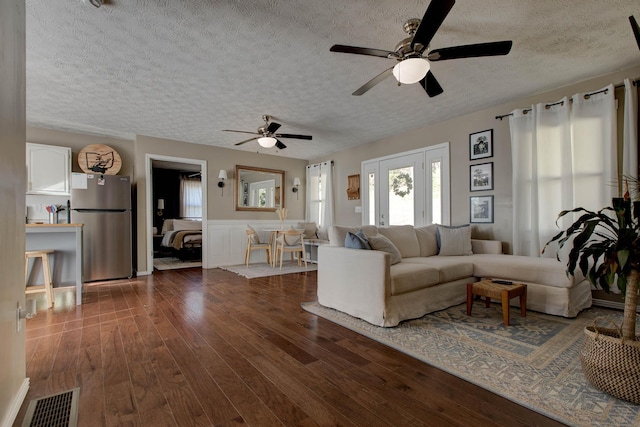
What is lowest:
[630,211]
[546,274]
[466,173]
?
[546,274]

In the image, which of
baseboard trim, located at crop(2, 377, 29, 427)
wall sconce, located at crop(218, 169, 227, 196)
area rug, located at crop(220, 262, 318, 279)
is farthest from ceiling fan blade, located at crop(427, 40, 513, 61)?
wall sconce, located at crop(218, 169, 227, 196)

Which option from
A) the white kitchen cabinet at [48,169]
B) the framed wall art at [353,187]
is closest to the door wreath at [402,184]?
the framed wall art at [353,187]

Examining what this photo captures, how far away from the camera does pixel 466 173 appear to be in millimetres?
4449

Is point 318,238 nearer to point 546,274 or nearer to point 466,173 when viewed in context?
point 466,173

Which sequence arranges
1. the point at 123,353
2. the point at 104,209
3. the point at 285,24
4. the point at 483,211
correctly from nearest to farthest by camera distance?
the point at 123,353
the point at 285,24
the point at 483,211
the point at 104,209

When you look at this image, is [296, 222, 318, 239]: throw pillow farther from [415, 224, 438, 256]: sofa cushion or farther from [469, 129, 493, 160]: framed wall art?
[469, 129, 493, 160]: framed wall art

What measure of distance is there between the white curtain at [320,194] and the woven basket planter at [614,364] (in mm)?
5273

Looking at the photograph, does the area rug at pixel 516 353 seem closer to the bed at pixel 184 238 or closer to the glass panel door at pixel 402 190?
the glass panel door at pixel 402 190

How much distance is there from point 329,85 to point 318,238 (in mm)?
3978

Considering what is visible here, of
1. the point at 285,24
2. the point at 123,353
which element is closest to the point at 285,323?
the point at 123,353

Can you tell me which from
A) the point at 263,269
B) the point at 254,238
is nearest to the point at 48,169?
the point at 254,238

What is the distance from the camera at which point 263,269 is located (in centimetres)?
561

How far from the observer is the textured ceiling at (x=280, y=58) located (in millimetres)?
2179

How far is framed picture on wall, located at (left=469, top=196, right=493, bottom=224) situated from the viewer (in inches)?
165
